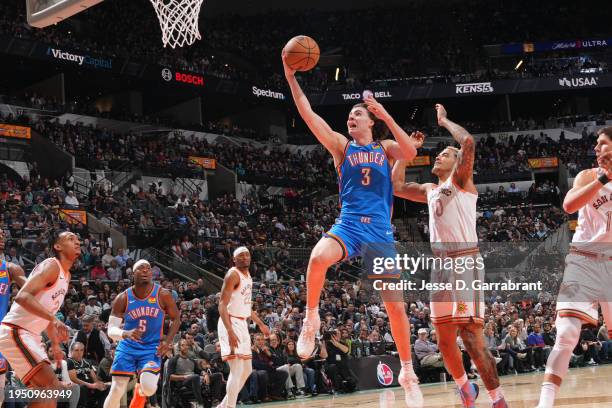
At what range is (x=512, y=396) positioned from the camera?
12062 millimetres

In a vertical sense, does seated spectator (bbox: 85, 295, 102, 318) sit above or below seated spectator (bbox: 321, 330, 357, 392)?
above

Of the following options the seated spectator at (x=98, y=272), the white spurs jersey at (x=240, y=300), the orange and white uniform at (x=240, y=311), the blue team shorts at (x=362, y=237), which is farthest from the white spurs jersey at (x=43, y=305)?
the seated spectator at (x=98, y=272)

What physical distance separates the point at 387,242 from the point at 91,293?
12368mm

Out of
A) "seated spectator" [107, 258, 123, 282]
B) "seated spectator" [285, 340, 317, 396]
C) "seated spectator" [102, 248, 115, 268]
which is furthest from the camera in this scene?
"seated spectator" [102, 248, 115, 268]

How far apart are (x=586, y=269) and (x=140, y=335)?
5087 mm

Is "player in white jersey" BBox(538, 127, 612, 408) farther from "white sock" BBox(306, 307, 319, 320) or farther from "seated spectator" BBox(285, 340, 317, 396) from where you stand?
"seated spectator" BBox(285, 340, 317, 396)

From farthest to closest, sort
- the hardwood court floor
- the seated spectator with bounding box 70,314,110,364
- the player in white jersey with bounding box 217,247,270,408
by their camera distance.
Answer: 1. the seated spectator with bounding box 70,314,110,364
2. the hardwood court floor
3. the player in white jersey with bounding box 217,247,270,408

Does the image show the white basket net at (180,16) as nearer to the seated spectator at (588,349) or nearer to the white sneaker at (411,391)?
the white sneaker at (411,391)

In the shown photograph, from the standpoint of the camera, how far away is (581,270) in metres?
6.52

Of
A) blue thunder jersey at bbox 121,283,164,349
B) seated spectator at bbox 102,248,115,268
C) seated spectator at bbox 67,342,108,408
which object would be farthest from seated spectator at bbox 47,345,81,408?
seated spectator at bbox 102,248,115,268

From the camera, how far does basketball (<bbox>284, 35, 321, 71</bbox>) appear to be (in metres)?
7.21

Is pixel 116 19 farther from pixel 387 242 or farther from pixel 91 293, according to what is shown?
pixel 387 242

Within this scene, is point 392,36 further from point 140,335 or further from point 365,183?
point 365,183

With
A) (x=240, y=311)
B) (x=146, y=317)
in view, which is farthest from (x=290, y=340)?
(x=146, y=317)
